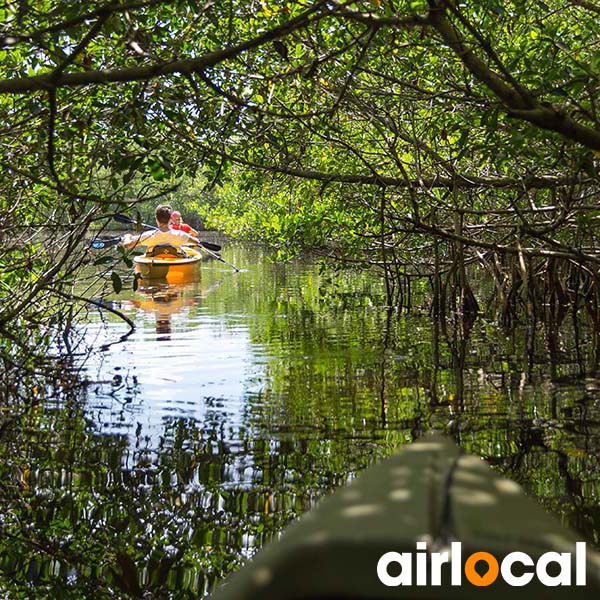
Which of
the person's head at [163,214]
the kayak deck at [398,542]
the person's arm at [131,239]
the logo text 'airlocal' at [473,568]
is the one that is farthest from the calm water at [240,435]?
the person's head at [163,214]

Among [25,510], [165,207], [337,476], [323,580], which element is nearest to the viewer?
[323,580]

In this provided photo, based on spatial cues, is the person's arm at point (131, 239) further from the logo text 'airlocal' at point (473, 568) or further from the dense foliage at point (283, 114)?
the logo text 'airlocal' at point (473, 568)

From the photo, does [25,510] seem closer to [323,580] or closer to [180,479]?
[180,479]

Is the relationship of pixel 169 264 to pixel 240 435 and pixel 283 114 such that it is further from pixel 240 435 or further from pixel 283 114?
pixel 240 435

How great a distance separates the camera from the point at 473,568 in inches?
52.7

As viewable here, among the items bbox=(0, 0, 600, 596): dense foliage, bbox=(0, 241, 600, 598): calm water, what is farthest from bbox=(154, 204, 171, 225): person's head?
bbox=(0, 241, 600, 598): calm water

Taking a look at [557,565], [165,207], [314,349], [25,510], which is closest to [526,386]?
[314,349]

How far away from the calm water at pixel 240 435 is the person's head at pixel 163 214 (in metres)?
7.65

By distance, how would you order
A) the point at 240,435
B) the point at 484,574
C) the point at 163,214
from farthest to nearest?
the point at 163,214 < the point at 240,435 < the point at 484,574

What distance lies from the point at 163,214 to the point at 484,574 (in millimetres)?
17766

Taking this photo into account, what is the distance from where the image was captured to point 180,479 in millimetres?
4641

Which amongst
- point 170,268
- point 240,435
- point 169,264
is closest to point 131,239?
point 169,264

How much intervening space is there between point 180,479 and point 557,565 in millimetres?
3416

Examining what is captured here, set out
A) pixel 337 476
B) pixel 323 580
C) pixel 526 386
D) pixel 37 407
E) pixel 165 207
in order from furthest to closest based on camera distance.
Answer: pixel 165 207 < pixel 526 386 < pixel 37 407 < pixel 337 476 < pixel 323 580
